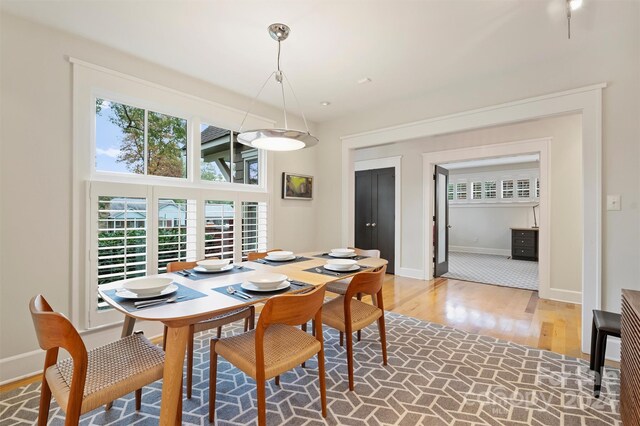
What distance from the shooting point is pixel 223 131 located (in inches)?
134

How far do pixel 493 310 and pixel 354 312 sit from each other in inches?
89.7

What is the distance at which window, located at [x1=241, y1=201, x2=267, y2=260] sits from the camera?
349 cm

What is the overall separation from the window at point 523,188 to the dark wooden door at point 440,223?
349 centimetres

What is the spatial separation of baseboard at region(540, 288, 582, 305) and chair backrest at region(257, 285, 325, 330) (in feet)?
13.1

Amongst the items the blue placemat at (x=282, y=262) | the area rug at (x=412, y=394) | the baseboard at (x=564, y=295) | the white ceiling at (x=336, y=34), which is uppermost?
the white ceiling at (x=336, y=34)

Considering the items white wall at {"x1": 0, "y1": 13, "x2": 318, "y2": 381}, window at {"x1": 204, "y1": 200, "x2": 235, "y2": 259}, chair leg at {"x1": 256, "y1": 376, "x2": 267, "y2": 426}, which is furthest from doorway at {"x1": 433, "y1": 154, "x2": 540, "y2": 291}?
white wall at {"x1": 0, "y1": 13, "x2": 318, "y2": 381}

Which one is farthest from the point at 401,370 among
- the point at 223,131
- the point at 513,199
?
the point at 513,199

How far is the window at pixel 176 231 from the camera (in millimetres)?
2717

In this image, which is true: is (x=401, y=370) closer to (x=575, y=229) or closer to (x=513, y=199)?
(x=575, y=229)

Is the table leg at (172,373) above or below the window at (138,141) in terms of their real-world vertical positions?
below

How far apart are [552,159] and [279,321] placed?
14.8 ft

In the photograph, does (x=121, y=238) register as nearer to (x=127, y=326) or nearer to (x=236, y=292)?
(x=127, y=326)

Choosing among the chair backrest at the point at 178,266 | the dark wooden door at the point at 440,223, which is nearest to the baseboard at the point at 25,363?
the chair backrest at the point at 178,266

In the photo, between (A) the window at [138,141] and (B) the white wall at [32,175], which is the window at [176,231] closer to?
(A) the window at [138,141]
